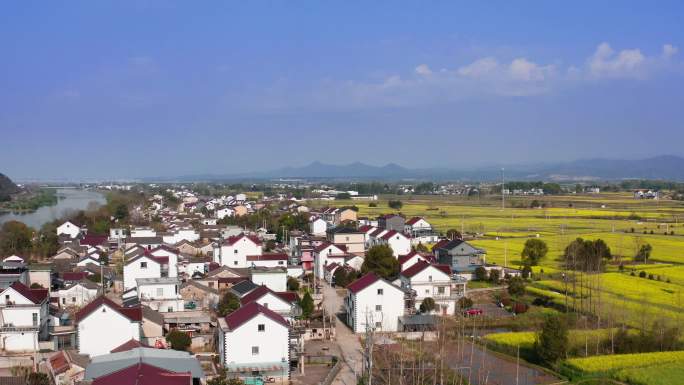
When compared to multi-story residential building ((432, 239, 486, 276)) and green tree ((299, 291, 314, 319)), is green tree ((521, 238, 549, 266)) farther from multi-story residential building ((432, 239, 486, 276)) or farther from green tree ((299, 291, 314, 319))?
green tree ((299, 291, 314, 319))

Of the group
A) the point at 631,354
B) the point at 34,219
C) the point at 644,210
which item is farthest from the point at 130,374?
the point at 34,219

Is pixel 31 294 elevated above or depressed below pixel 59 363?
above

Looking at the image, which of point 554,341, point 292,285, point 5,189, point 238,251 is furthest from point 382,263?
point 5,189

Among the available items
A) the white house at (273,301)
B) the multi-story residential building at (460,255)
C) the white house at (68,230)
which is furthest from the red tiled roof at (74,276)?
the white house at (68,230)

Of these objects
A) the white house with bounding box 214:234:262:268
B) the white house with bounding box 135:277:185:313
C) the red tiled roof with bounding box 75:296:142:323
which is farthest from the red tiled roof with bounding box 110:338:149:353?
the white house with bounding box 214:234:262:268

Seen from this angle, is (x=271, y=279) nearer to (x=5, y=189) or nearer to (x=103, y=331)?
(x=103, y=331)

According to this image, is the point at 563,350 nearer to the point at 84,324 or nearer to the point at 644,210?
the point at 84,324

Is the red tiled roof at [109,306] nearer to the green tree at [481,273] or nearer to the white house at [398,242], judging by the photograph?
the green tree at [481,273]
